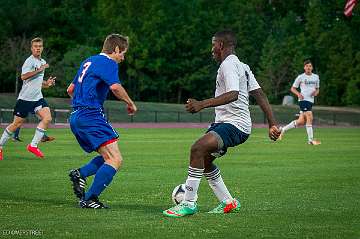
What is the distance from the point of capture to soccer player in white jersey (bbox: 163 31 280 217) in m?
10.4

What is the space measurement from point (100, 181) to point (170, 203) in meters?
1.18

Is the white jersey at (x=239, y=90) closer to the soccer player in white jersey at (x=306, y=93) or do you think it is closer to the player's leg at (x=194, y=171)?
the player's leg at (x=194, y=171)

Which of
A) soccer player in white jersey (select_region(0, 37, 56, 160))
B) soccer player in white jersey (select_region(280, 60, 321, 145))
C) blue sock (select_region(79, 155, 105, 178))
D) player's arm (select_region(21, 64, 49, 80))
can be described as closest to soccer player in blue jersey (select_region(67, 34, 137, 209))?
blue sock (select_region(79, 155, 105, 178))

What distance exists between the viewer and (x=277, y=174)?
17109 millimetres

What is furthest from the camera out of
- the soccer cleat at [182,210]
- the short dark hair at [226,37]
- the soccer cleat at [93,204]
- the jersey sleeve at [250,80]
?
the soccer cleat at [93,204]

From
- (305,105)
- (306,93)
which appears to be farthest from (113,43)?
(306,93)

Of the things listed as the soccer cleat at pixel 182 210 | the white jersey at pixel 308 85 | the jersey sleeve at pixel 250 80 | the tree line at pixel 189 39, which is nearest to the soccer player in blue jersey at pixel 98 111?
the soccer cleat at pixel 182 210

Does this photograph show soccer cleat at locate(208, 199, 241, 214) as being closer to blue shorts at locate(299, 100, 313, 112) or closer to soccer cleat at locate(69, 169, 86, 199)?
soccer cleat at locate(69, 169, 86, 199)

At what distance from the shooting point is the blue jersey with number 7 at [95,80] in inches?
450

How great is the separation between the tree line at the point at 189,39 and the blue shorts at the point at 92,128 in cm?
6800

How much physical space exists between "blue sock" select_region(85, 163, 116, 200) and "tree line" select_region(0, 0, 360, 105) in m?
68.3

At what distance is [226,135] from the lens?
1060 cm

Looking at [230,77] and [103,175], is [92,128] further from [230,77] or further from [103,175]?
[230,77]

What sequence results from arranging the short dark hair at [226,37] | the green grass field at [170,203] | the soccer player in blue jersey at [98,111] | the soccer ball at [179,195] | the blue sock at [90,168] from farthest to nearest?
the blue sock at [90,168] < the soccer player in blue jersey at [98,111] < the soccer ball at [179,195] < the short dark hair at [226,37] < the green grass field at [170,203]
